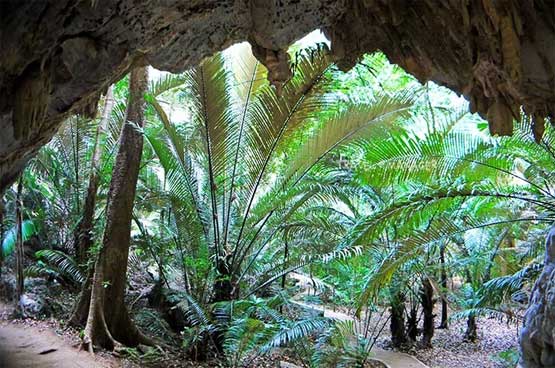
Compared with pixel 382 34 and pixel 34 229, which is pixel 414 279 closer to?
pixel 382 34

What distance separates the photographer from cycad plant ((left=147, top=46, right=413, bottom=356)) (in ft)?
19.3

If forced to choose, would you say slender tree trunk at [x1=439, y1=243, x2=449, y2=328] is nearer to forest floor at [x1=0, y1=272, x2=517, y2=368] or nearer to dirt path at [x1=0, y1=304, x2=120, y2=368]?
forest floor at [x1=0, y1=272, x2=517, y2=368]

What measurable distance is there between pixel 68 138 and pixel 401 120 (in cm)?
615

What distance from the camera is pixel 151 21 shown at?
10.2 ft

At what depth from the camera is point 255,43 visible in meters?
3.86

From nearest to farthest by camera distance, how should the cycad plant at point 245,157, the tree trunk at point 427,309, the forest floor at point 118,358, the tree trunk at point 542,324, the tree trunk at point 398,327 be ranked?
the tree trunk at point 542,324 → the forest floor at point 118,358 → the cycad plant at point 245,157 → the tree trunk at point 398,327 → the tree trunk at point 427,309

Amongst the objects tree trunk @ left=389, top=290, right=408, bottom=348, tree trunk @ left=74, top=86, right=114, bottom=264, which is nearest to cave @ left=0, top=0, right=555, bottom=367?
tree trunk @ left=74, top=86, right=114, bottom=264

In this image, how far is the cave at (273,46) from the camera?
271 centimetres

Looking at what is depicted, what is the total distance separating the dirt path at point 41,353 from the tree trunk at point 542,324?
12.8 ft

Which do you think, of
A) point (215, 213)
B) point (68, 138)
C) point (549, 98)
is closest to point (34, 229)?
point (68, 138)

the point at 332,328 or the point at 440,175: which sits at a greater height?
the point at 440,175

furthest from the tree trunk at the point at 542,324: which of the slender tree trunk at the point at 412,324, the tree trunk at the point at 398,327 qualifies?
the slender tree trunk at the point at 412,324

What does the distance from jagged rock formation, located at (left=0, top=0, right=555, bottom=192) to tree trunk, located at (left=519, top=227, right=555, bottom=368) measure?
44.7 inches

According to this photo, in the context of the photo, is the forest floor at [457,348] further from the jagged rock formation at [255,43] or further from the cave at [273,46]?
the jagged rock formation at [255,43]
